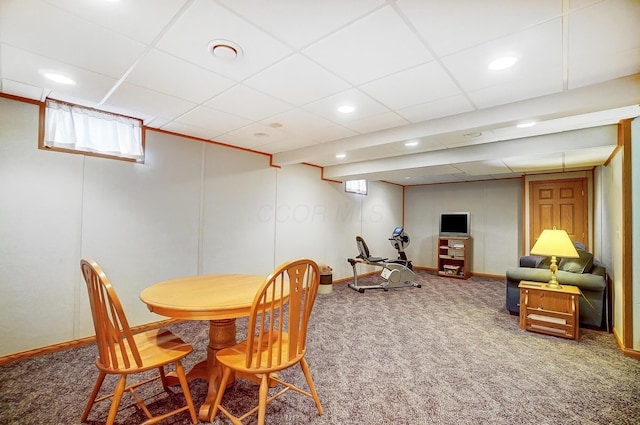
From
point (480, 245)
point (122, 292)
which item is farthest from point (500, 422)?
point (480, 245)

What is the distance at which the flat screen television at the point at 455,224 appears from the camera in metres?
6.93

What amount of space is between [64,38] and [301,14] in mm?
1506

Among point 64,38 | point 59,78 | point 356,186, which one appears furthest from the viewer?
point 356,186

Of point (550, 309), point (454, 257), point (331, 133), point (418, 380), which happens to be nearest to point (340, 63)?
point (331, 133)

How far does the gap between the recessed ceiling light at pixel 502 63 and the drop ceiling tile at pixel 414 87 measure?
0.29 metres

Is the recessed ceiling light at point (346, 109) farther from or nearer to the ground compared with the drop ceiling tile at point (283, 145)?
farther from the ground

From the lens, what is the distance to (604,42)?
5.65 ft

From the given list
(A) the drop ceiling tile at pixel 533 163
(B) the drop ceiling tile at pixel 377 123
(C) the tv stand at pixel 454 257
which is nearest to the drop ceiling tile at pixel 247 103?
(B) the drop ceiling tile at pixel 377 123

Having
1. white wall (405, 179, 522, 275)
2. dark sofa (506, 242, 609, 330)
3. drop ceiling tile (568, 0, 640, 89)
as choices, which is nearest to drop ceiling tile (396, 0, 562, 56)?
drop ceiling tile (568, 0, 640, 89)

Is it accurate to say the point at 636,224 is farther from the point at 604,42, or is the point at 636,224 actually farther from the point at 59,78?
the point at 59,78

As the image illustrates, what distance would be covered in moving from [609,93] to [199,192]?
169 inches

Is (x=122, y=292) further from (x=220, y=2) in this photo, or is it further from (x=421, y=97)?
(x=421, y=97)

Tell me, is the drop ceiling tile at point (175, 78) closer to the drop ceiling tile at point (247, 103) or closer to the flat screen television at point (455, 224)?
the drop ceiling tile at point (247, 103)

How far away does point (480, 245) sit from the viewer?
275 inches
